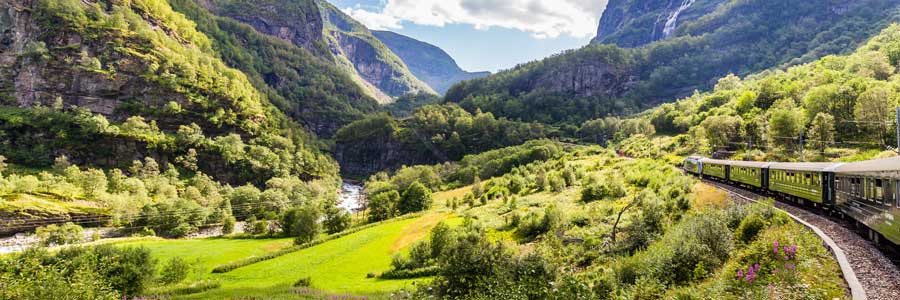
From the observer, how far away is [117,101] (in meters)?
128

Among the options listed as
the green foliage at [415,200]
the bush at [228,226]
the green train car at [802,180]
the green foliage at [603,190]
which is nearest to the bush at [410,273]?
the green foliage at [603,190]

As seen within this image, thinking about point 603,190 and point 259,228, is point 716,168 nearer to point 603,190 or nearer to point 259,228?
point 603,190

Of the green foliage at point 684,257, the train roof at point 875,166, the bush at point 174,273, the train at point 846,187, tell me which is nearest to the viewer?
the train at point 846,187

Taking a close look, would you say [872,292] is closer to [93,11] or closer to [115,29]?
[115,29]

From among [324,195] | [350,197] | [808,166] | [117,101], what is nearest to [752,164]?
[808,166]

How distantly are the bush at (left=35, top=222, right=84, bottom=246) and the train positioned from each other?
295ft

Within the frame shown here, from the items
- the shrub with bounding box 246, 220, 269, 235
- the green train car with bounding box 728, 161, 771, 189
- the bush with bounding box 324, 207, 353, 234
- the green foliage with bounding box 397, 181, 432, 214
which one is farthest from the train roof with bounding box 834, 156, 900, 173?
the shrub with bounding box 246, 220, 269, 235

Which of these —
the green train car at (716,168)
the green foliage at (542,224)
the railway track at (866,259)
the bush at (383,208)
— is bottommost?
the bush at (383,208)

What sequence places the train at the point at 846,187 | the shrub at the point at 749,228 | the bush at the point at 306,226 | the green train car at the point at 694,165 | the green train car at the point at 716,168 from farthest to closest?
the bush at the point at 306,226, the green train car at the point at 694,165, the green train car at the point at 716,168, the shrub at the point at 749,228, the train at the point at 846,187

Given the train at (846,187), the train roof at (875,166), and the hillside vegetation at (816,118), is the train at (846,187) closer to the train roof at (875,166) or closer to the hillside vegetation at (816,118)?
the train roof at (875,166)

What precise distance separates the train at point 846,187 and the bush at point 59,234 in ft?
295

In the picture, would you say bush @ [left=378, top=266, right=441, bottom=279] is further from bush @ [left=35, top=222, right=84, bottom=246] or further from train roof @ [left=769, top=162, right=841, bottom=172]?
bush @ [left=35, top=222, right=84, bottom=246]

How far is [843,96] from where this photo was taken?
244 feet

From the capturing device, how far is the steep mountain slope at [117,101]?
113m
